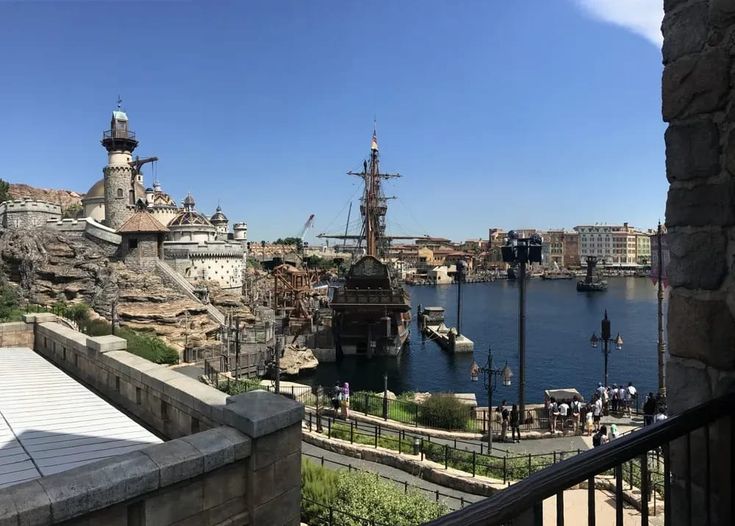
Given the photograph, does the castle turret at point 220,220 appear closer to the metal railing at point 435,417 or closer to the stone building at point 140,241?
the stone building at point 140,241

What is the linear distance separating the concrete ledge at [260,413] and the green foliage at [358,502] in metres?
4.84

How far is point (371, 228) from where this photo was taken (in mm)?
60531

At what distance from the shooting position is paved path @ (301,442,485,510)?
12352 millimetres

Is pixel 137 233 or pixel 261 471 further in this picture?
pixel 137 233

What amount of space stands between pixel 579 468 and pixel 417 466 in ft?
43.2

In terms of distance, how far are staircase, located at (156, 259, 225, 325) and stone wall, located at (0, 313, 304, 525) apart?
3477 centimetres

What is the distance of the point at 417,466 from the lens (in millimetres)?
14039

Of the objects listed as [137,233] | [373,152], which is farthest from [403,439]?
[373,152]

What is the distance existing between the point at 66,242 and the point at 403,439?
119 feet

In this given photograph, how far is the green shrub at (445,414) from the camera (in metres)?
19.8

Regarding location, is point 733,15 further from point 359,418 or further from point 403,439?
point 359,418

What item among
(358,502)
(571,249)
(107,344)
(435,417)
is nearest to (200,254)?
(435,417)

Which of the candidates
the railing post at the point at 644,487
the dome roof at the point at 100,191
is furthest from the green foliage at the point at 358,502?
the dome roof at the point at 100,191

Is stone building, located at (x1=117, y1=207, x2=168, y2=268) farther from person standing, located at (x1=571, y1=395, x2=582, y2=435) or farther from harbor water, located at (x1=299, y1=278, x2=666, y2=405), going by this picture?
person standing, located at (x1=571, y1=395, x2=582, y2=435)
